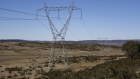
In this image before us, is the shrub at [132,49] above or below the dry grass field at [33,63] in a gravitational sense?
above

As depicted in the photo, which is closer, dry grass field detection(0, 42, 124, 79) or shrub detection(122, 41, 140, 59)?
dry grass field detection(0, 42, 124, 79)

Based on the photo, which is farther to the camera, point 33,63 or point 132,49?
point 33,63

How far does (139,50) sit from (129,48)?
1.91 meters

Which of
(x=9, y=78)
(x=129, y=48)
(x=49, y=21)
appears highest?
(x=49, y=21)

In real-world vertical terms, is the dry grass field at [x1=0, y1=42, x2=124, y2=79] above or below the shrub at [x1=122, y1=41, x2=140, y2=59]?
below

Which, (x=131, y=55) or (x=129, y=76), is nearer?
(x=129, y=76)

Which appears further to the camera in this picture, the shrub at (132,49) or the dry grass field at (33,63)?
the shrub at (132,49)

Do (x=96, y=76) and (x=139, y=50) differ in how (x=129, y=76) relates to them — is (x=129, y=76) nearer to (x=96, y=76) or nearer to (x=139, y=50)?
(x=96, y=76)

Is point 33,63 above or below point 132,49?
below

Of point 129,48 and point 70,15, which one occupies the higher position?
point 70,15

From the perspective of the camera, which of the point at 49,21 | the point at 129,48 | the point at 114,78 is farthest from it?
the point at 129,48

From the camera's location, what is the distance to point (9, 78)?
36.2 metres

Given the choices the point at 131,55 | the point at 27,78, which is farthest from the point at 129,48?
the point at 27,78

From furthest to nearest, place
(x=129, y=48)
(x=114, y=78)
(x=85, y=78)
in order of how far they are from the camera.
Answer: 1. (x=129, y=48)
2. (x=85, y=78)
3. (x=114, y=78)
